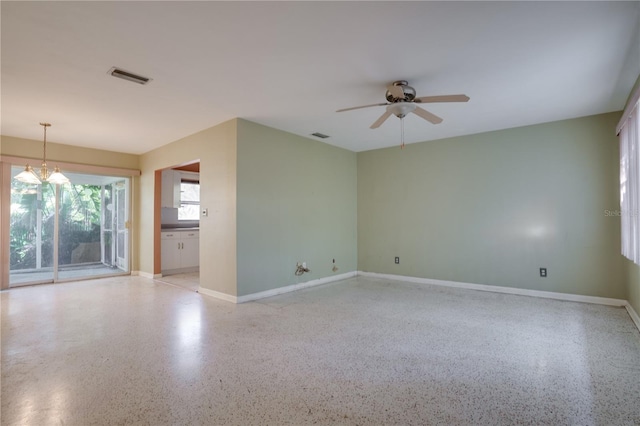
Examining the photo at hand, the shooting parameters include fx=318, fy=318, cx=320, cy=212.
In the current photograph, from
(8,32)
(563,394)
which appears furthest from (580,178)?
(8,32)

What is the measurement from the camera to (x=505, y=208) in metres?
4.82

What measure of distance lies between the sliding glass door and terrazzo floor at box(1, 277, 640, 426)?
161 cm

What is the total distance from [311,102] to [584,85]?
287 centimetres

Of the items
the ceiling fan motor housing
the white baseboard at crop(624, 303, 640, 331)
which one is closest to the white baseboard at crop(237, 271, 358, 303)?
the ceiling fan motor housing

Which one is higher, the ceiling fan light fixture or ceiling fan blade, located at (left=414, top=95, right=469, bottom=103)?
the ceiling fan light fixture

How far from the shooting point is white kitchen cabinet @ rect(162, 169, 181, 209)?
21.9 ft

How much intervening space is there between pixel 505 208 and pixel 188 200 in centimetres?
647

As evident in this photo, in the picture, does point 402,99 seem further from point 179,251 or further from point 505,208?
point 179,251

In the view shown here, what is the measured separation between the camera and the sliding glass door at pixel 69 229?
5305 mm

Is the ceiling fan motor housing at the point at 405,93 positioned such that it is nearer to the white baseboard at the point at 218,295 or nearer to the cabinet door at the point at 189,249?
the white baseboard at the point at 218,295

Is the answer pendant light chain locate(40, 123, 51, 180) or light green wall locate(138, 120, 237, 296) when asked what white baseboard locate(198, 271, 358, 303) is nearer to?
light green wall locate(138, 120, 237, 296)

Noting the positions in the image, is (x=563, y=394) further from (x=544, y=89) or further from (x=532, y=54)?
(x=544, y=89)

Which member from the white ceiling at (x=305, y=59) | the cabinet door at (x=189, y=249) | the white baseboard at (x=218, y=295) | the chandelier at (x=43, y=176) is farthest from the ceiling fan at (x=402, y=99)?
the cabinet door at (x=189, y=249)

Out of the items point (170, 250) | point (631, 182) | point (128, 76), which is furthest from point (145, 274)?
point (631, 182)
